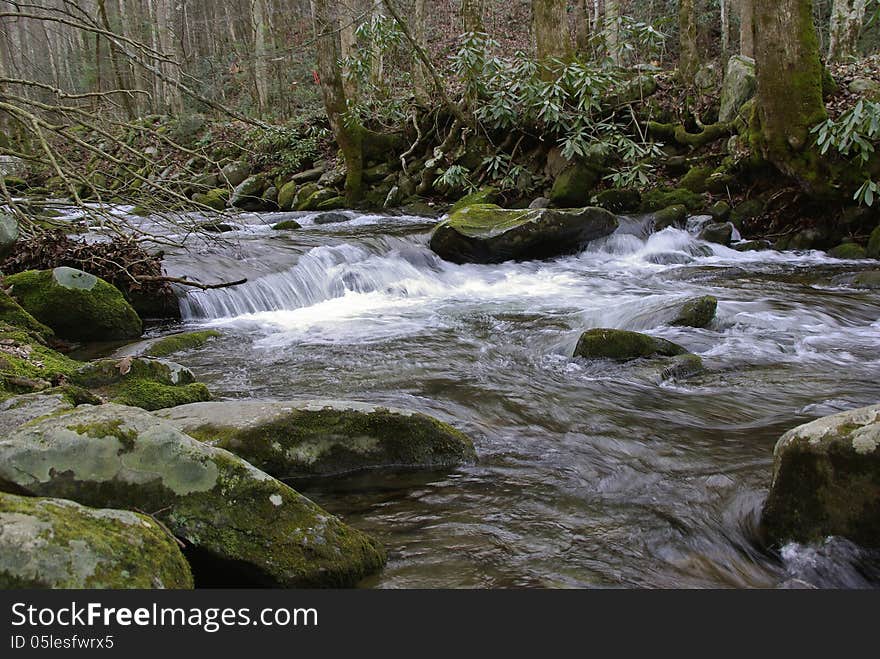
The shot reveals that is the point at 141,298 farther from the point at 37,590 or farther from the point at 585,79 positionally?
the point at 585,79

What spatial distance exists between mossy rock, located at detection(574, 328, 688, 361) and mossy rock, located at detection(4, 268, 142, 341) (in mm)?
4553

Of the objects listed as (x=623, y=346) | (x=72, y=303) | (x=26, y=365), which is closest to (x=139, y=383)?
(x=26, y=365)

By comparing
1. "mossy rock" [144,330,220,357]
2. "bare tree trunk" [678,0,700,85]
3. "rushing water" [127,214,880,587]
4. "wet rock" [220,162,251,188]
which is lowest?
Result: "rushing water" [127,214,880,587]

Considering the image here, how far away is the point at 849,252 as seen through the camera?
9.39m

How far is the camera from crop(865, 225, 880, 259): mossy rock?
9211mm

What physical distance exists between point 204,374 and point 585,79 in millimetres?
9542

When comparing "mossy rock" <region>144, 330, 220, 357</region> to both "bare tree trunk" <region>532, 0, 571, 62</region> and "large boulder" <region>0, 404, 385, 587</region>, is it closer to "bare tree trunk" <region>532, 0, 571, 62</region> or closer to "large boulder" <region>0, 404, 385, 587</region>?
"large boulder" <region>0, 404, 385, 587</region>

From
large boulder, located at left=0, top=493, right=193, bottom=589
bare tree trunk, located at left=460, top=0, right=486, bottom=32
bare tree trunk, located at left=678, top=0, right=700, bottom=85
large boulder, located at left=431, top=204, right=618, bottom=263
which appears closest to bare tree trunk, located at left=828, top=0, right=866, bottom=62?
bare tree trunk, located at left=678, top=0, right=700, bottom=85

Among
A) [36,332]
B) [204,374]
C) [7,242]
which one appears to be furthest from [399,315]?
[7,242]

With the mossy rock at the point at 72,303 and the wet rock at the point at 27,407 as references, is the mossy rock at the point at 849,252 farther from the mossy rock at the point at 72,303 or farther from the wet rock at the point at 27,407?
the wet rock at the point at 27,407

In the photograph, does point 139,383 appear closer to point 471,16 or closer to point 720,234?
point 720,234

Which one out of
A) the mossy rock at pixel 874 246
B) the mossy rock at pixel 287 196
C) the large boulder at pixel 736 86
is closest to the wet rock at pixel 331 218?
the mossy rock at pixel 287 196

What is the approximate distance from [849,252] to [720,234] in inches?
72.9

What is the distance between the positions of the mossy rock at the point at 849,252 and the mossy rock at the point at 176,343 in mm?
8683
